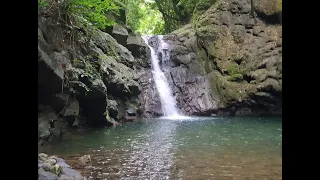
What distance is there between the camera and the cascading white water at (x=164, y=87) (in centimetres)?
2005

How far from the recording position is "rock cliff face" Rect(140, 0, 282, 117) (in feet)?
64.7

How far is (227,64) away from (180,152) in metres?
13.4

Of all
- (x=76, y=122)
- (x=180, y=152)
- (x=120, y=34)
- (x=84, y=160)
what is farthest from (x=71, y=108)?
(x=120, y=34)

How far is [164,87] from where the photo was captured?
2081cm

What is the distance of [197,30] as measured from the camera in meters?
23.0

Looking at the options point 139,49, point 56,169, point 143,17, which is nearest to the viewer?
point 56,169

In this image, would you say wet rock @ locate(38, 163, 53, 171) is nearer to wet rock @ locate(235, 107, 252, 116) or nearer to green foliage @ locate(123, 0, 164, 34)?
wet rock @ locate(235, 107, 252, 116)

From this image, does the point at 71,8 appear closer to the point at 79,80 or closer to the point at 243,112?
the point at 79,80

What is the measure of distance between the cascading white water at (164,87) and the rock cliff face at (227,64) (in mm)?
390
